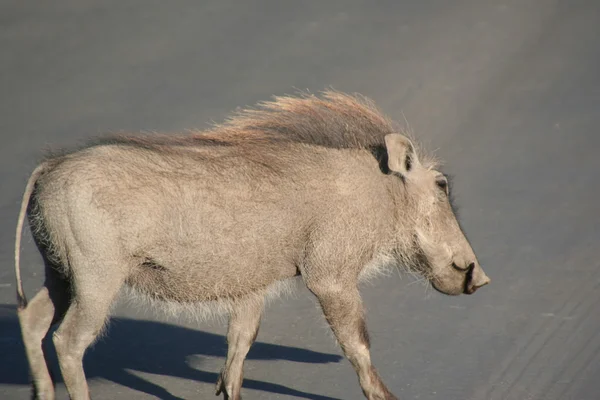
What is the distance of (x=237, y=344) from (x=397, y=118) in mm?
4360

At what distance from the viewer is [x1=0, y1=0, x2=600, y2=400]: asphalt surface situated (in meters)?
6.47

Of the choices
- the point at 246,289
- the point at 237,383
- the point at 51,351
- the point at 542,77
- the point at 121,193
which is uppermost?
the point at 542,77

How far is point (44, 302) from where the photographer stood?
5.48m

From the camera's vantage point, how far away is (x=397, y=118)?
32.6 ft

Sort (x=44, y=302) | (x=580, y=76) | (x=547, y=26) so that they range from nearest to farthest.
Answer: (x=44, y=302) → (x=580, y=76) → (x=547, y=26)

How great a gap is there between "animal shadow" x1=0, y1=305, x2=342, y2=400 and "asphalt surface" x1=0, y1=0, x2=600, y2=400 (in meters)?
0.02

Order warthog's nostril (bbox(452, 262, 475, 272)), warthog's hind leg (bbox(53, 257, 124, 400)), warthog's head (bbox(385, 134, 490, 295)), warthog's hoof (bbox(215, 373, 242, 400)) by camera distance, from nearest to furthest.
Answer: warthog's hind leg (bbox(53, 257, 124, 400))
warthog's head (bbox(385, 134, 490, 295))
warthog's hoof (bbox(215, 373, 242, 400))
warthog's nostril (bbox(452, 262, 475, 272))

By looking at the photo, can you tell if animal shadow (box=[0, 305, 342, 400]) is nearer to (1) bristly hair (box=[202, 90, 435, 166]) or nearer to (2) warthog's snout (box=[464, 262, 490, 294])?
(2) warthog's snout (box=[464, 262, 490, 294])

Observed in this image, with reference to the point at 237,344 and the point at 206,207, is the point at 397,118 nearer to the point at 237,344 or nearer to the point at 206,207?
the point at 237,344

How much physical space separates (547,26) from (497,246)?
15.7ft

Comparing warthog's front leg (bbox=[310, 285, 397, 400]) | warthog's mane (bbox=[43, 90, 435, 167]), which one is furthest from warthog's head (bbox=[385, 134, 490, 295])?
warthog's front leg (bbox=[310, 285, 397, 400])

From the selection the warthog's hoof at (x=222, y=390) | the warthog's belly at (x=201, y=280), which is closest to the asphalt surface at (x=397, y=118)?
the warthog's hoof at (x=222, y=390)

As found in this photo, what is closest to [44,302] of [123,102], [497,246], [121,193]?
[121,193]

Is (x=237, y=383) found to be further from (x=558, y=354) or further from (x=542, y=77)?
(x=542, y=77)
